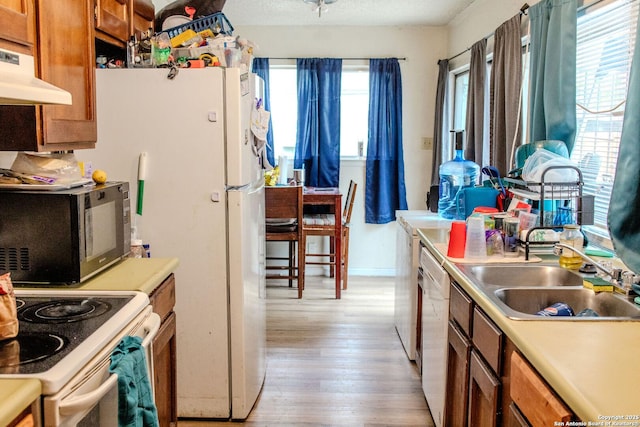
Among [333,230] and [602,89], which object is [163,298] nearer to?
[602,89]

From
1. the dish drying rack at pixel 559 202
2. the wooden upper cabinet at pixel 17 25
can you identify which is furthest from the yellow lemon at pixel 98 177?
the dish drying rack at pixel 559 202

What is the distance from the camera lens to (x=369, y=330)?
4.06 m

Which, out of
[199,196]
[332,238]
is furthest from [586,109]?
[332,238]

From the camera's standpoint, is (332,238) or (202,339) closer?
(202,339)

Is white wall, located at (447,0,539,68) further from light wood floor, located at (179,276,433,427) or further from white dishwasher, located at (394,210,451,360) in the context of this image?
light wood floor, located at (179,276,433,427)

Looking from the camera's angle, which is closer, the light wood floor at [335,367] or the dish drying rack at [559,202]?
the dish drying rack at [559,202]

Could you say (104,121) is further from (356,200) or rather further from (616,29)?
(356,200)

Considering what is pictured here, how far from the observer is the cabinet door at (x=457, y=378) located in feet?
6.83

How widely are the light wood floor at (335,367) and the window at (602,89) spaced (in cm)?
134

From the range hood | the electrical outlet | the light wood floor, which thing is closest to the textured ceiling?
the electrical outlet

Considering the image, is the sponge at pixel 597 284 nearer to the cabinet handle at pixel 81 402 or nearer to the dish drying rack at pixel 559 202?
the dish drying rack at pixel 559 202

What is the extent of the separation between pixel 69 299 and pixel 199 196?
918mm

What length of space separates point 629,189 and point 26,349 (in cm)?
172

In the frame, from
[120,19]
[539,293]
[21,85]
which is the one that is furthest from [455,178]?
[21,85]
